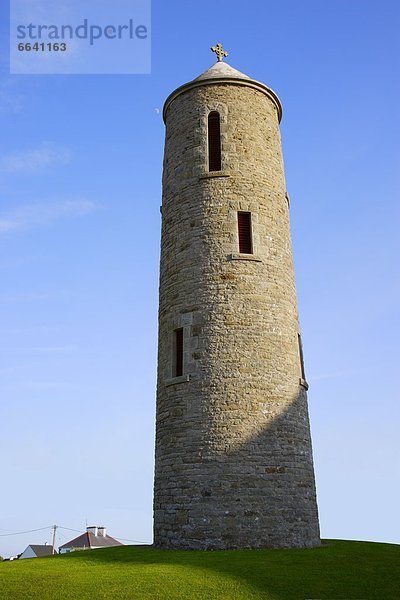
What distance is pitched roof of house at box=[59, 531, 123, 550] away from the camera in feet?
126

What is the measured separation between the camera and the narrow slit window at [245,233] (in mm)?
16094

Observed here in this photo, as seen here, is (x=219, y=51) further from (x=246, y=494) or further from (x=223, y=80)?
(x=246, y=494)

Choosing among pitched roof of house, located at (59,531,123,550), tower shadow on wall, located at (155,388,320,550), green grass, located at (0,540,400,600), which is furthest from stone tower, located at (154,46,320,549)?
pitched roof of house, located at (59,531,123,550)

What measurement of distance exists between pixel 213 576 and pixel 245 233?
9292 millimetres

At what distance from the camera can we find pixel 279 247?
16703 mm

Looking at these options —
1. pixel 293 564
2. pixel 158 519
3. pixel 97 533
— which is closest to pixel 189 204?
pixel 158 519

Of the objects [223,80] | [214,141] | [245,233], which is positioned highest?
[223,80]

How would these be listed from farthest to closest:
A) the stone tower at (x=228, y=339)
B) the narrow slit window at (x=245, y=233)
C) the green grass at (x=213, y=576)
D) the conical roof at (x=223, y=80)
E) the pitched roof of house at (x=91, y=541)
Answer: the pitched roof of house at (x=91, y=541) → the conical roof at (x=223, y=80) → the narrow slit window at (x=245, y=233) → the stone tower at (x=228, y=339) → the green grass at (x=213, y=576)

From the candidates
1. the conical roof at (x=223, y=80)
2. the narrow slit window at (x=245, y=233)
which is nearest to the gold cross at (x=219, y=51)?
the conical roof at (x=223, y=80)

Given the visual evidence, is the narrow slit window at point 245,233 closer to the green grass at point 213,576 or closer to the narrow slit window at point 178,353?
the narrow slit window at point 178,353

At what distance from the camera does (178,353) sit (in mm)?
15898

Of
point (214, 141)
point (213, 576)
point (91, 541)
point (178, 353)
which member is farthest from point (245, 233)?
point (91, 541)

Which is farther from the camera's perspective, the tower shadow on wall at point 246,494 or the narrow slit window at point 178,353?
the narrow slit window at point 178,353

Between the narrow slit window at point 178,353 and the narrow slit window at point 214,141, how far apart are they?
5.01 m
